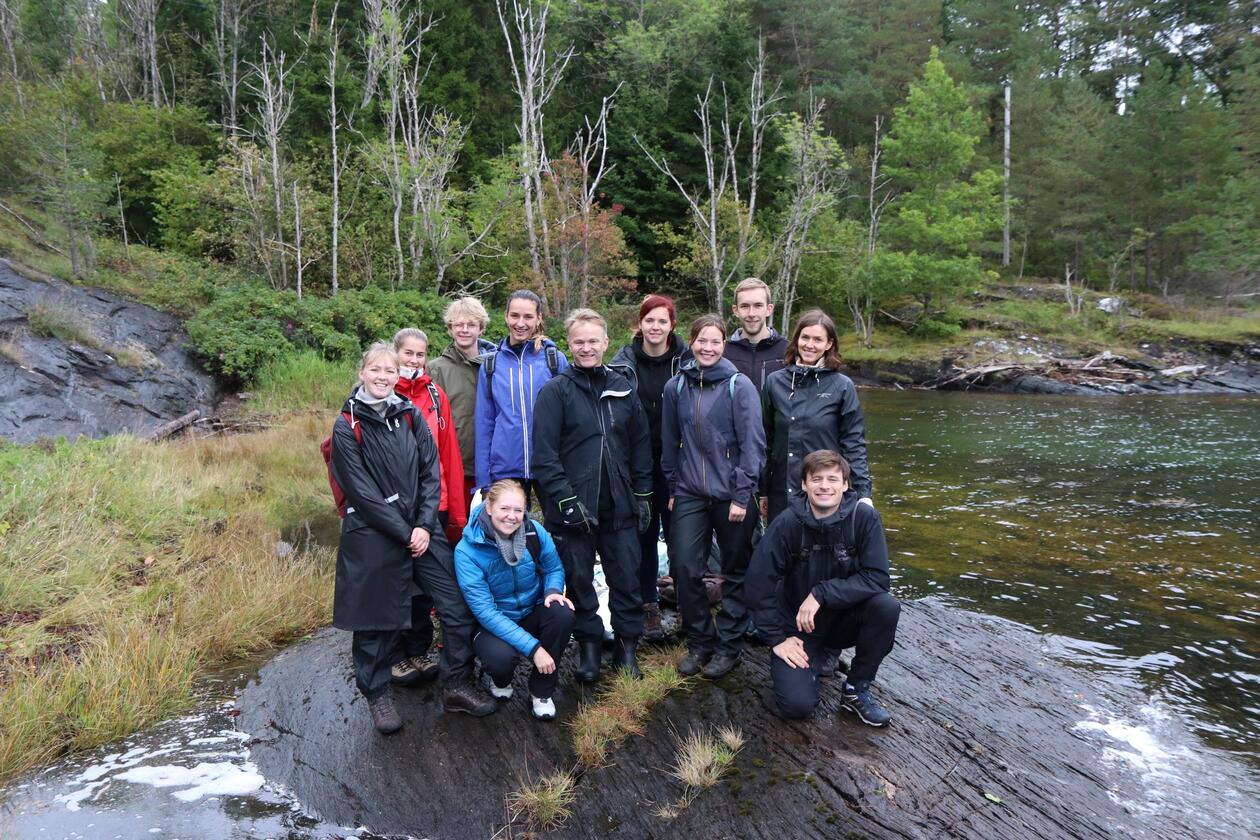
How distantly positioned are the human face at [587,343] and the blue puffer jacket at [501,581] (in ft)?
3.00

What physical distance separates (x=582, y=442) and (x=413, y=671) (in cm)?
161

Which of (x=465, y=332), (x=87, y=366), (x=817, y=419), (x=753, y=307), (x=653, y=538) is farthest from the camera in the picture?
(x=87, y=366)

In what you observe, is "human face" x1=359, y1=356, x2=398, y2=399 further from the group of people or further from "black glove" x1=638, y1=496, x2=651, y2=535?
"black glove" x1=638, y1=496, x2=651, y2=535

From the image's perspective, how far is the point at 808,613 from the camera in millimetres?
3430

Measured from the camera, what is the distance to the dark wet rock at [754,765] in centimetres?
290

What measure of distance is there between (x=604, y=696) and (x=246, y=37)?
1066 inches

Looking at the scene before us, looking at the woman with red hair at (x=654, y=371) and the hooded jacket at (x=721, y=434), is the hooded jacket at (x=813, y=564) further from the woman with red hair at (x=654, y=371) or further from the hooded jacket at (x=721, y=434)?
the woman with red hair at (x=654, y=371)

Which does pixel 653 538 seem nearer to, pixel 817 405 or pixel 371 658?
pixel 817 405

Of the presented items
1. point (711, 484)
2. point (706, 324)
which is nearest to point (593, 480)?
point (711, 484)

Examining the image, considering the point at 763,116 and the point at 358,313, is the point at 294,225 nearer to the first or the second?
the point at 358,313

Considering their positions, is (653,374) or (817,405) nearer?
(817,405)

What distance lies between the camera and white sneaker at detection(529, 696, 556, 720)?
3518 mm

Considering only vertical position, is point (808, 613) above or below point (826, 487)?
below

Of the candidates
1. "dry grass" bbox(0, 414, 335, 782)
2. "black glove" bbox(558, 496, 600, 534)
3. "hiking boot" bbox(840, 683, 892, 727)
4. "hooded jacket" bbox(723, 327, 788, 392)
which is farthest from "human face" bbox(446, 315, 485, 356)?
"hiking boot" bbox(840, 683, 892, 727)
